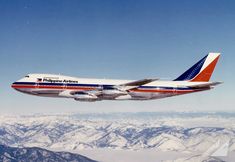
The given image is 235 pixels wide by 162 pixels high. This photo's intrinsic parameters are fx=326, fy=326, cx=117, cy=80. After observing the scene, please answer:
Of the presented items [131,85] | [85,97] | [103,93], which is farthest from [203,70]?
[85,97]

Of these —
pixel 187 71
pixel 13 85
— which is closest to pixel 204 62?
pixel 187 71

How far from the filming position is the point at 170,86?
97.5 m

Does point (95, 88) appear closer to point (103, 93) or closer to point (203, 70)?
point (103, 93)

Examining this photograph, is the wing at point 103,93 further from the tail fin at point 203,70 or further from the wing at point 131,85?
the tail fin at point 203,70

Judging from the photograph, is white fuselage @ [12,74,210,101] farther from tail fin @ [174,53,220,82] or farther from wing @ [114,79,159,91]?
tail fin @ [174,53,220,82]

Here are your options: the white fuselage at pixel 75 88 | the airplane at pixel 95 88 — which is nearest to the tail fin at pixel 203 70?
the airplane at pixel 95 88

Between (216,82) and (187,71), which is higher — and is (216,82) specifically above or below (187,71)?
below

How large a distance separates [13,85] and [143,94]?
3623cm

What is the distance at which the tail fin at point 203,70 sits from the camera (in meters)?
103

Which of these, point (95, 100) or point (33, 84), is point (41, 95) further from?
point (95, 100)

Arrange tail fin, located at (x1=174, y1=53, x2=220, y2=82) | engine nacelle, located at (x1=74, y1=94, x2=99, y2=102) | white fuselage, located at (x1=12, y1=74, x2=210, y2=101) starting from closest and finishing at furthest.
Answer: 1. engine nacelle, located at (x1=74, y1=94, x2=99, y2=102)
2. white fuselage, located at (x1=12, y1=74, x2=210, y2=101)
3. tail fin, located at (x1=174, y1=53, x2=220, y2=82)

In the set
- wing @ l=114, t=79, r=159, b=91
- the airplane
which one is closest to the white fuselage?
the airplane

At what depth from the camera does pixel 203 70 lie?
10331 cm

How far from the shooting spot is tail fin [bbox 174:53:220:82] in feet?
338
